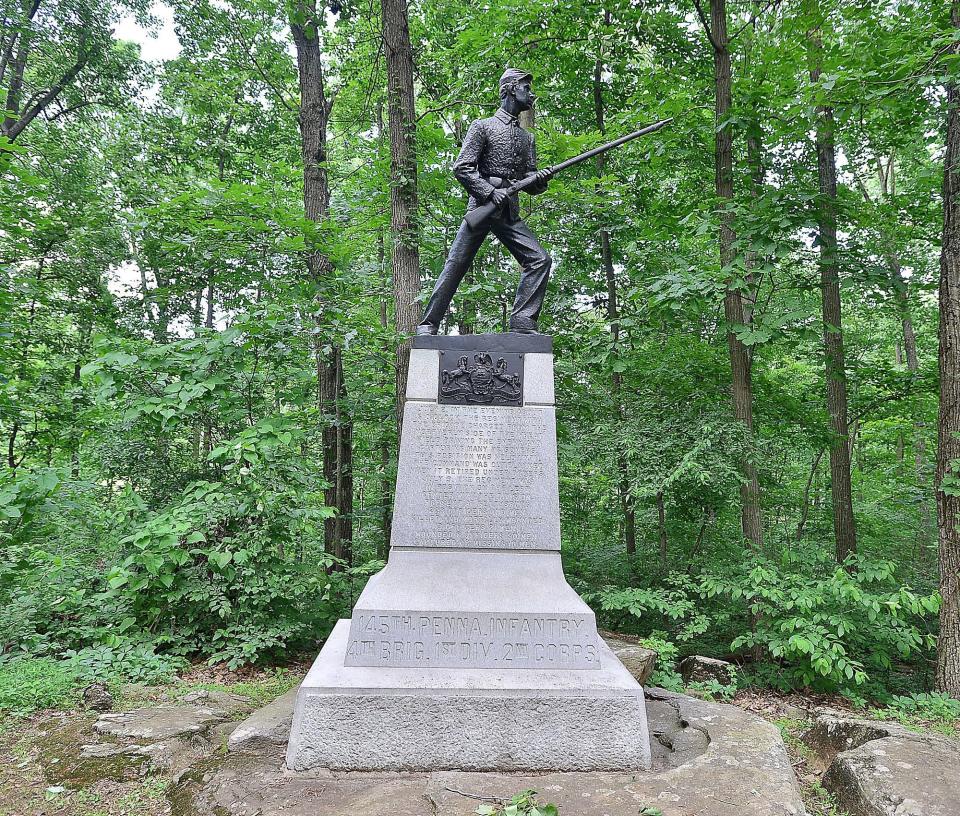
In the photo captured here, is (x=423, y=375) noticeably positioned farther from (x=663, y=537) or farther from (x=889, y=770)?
(x=663, y=537)

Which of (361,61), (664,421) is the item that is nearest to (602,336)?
(664,421)

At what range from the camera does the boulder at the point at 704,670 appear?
5.91 meters

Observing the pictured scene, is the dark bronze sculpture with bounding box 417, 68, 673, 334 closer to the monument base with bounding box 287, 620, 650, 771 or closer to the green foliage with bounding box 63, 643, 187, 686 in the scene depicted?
the monument base with bounding box 287, 620, 650, 771

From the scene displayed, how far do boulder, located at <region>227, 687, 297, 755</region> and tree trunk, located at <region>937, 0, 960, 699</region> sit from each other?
5477 millimetres

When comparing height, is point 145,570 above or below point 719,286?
below

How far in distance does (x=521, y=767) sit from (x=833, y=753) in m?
2.21

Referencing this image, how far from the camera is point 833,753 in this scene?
13.4 feet

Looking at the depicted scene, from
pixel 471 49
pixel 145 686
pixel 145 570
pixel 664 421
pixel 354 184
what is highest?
pixel 471 49

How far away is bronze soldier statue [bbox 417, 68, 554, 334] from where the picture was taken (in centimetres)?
488

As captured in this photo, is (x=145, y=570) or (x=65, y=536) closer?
(x=145, y=570)

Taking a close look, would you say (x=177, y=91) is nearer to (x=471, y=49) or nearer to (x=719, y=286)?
(x=471, y=49)

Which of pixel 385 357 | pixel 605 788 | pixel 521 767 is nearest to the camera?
pixel 605 788

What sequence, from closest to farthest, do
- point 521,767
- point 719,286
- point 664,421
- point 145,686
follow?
point 521,767 → point 145,686 → point 719,286 → point 664,421

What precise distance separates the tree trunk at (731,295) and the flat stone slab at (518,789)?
3.37 metres
